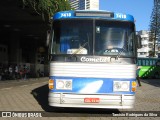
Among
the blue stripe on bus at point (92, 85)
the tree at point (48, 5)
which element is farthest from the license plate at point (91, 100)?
the tree at point (48, 5)

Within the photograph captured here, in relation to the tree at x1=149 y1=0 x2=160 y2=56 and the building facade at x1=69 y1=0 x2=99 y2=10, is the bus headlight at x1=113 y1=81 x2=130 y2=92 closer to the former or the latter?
the building facade at x1=69 y1=0 x2=99 y2=10

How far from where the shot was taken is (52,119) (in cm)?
1016

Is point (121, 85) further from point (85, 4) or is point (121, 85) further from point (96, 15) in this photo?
point (85, 4)

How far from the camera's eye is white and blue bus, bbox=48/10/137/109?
10570 mm

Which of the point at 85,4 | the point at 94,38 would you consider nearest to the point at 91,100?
the point at 94,38

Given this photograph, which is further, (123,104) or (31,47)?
(31,47)

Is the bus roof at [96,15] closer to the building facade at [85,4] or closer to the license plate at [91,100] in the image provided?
the license plate at [91,100]

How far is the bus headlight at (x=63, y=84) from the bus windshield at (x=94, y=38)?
0.87 metres

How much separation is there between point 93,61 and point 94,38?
2.32ft

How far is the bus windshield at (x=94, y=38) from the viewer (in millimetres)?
10812

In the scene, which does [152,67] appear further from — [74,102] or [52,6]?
[74,102]

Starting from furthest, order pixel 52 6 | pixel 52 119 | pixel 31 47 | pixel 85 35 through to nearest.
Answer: pixel 31 47 → pixel 52 6 → pixel 85 35 → pixel 52 119

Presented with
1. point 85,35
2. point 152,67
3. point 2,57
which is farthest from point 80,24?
point 2,57

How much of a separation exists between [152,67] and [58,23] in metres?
35.6
